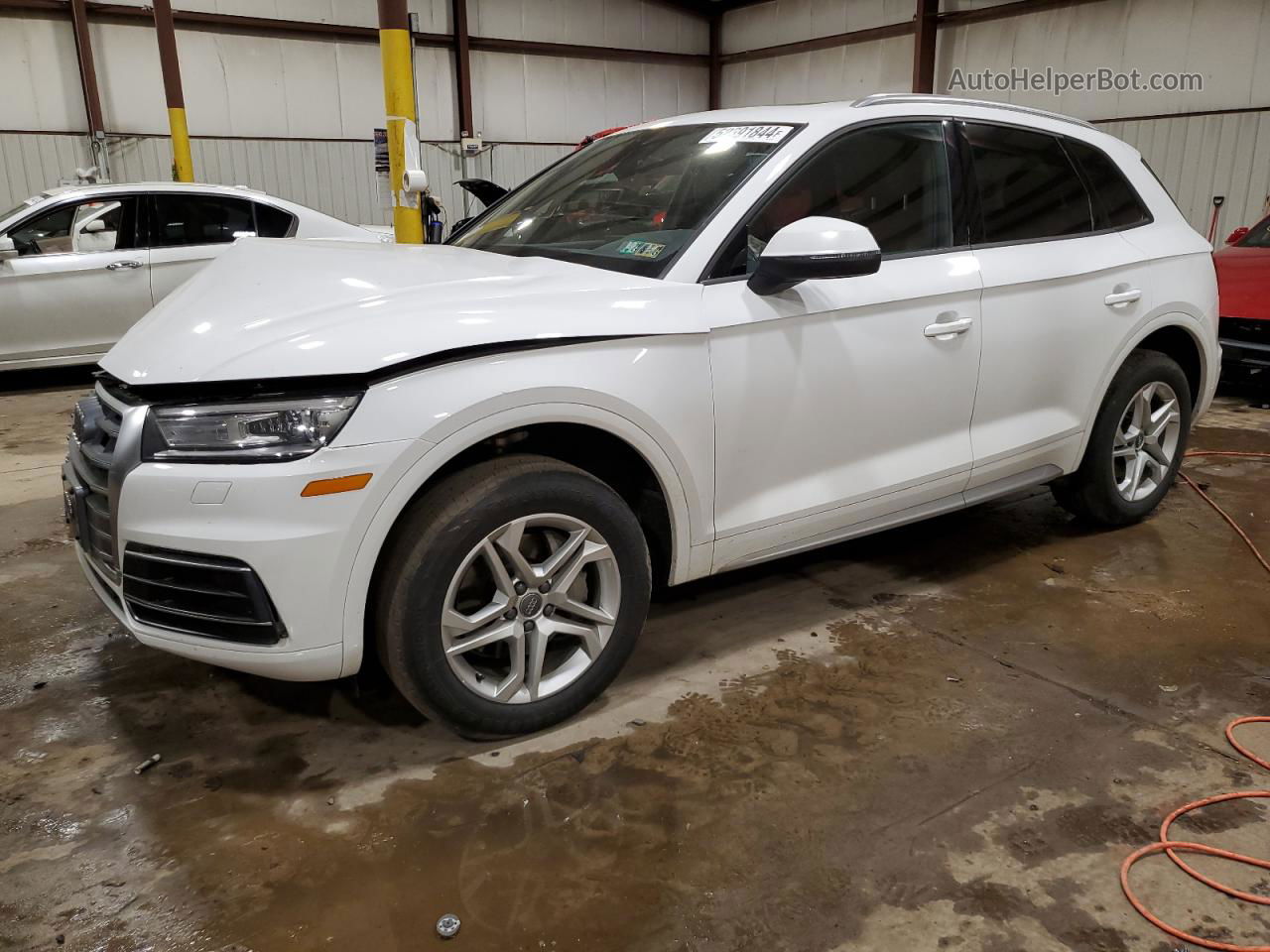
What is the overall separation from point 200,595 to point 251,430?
0.37m

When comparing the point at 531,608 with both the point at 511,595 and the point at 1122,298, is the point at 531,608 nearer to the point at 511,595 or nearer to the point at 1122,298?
the point at 511,595

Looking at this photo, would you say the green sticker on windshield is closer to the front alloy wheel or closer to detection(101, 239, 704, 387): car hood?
detection(101, 239, 704, 387): car hood

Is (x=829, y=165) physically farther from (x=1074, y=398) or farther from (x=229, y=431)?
(x=229, y=431)

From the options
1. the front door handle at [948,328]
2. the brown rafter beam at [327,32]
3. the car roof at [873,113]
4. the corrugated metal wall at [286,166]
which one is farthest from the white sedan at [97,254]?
the brown rafter beam at [327,32]

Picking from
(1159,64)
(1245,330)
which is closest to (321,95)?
(1159,64)

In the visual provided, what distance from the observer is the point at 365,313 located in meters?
2.14

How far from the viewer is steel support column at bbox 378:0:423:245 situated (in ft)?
16.6

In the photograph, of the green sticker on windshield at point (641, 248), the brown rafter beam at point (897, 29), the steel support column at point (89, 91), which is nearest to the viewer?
the green sticker on windshield at point (641, 248)

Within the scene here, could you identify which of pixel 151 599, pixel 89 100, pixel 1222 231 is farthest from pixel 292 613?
pixel 89 100

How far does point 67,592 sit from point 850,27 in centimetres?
→ 1373

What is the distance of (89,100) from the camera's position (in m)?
11.8

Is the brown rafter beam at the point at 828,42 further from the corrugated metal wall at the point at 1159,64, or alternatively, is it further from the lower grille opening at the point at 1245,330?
the lower grille opening at the point at 1245,330

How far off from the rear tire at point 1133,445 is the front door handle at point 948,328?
3.33 feet

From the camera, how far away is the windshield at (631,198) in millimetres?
2672
